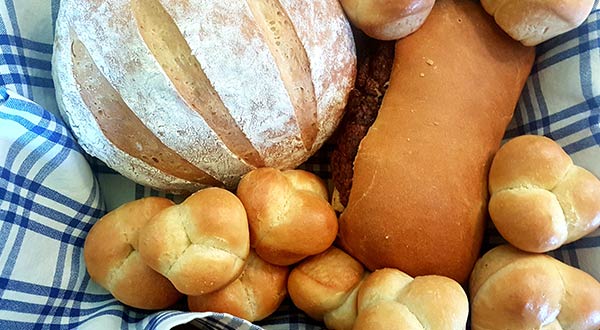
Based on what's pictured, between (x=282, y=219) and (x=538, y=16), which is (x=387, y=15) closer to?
(x=538, y=16)

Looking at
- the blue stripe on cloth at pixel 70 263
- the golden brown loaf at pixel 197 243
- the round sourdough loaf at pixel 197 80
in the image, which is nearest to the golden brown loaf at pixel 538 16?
the round sourdough loaf at pixel 197 80

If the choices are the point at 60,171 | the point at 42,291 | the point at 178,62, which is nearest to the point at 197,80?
the point at 178,62

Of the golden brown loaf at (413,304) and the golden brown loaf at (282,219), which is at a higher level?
the golden brown loaf at (282,219)

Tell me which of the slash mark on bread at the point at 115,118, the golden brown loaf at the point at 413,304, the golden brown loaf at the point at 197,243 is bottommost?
the golden brown loaf at the point at 413,304

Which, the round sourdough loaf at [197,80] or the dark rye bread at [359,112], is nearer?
the round sourdough loaf at [197,80]

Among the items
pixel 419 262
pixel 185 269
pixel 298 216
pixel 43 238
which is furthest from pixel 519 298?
pixel 43 238

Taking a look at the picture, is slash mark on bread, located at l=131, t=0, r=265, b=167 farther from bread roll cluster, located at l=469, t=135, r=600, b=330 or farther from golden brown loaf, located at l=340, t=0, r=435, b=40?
bread roll cluster, located at l=469, t=135, r=600, b=330

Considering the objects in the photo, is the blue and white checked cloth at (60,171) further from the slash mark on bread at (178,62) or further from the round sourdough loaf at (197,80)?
the slash mark on bread at (178,62)
